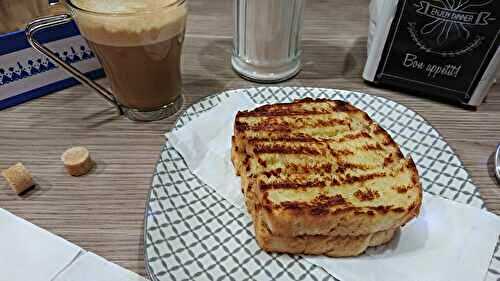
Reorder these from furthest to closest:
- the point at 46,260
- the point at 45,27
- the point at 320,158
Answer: the point at 45,27
the point at 320,158
the point at 46,260

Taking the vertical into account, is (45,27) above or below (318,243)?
above

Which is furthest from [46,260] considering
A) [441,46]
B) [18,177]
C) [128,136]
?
[441,46]

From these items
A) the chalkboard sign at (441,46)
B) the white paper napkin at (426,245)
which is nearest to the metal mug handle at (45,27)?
the white paper napkin at (426,245)

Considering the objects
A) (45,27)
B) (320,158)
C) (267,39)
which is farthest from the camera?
(267,39)

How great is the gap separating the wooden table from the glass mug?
0.21 ft

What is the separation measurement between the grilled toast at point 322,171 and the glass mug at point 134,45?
0.28 m

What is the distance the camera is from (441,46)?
1138 mm

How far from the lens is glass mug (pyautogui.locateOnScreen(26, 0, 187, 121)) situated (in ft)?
3.18

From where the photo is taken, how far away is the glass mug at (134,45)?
971 mm

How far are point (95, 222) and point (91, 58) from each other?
0.57 meters

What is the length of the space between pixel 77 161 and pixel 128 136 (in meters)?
0.17

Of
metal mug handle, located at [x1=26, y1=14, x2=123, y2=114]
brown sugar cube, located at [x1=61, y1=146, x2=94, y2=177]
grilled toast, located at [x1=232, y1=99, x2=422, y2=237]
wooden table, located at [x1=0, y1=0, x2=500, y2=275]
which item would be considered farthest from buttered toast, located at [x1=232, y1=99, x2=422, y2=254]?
metal mug handle, located at [x1=26, y1=14, x2=123, y2=114]

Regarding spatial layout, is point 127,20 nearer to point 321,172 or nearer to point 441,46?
point 321,172

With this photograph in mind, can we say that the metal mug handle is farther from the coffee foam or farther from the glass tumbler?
the glass tumbler
